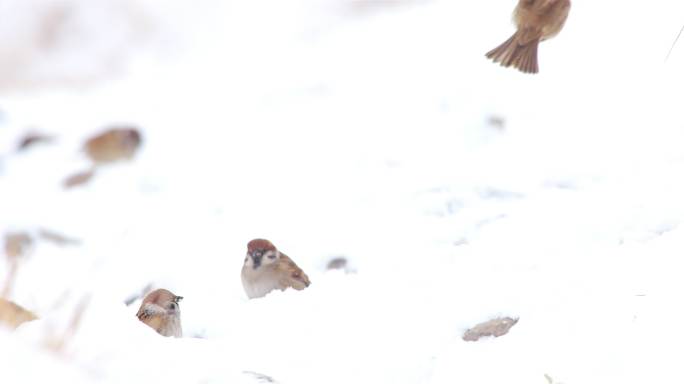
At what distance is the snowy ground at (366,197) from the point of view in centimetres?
250

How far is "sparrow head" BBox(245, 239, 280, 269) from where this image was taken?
4.17 m

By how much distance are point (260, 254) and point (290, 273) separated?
6.4 inches

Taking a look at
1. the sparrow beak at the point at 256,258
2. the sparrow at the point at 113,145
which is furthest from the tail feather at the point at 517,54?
the sparrow at the point at 113,145

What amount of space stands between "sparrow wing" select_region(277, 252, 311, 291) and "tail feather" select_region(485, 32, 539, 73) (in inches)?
41.1

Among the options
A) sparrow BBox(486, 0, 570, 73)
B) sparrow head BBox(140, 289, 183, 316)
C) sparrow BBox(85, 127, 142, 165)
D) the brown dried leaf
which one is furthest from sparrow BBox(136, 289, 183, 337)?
sparrow BBox(85, 127, 142, 165)

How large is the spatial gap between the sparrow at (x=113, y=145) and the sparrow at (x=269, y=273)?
Result: 6.83ft

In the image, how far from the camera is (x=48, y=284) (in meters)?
4.96

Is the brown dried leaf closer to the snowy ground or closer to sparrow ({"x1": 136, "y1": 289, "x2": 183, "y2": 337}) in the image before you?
the snowy ground

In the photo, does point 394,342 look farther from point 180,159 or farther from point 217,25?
point 217,25

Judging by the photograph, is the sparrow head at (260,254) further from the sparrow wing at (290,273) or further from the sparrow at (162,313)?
the sparrow at (162,313)

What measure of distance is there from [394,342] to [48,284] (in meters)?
2.63

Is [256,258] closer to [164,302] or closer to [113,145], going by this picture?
[164,302]

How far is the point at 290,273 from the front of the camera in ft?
13.6

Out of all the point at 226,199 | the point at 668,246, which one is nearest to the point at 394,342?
the point at 668,246
